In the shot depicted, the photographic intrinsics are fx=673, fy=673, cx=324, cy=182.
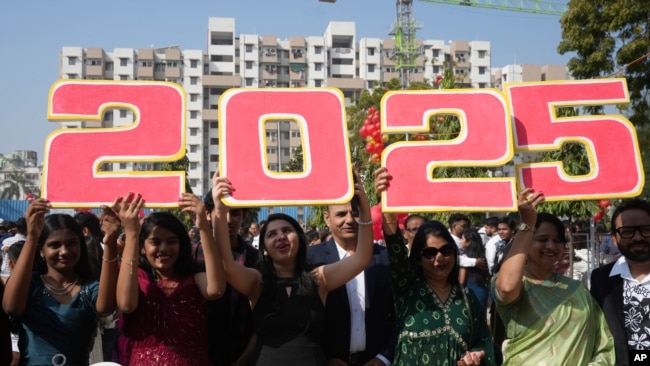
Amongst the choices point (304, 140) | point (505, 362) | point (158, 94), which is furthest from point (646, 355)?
point (158, 94)

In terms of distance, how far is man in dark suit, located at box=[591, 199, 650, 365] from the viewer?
3.73 m

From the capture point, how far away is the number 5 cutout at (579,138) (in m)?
4.08

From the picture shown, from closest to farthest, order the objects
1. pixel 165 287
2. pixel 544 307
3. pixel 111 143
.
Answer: pixel 544 307
pixel 165 287
pixel 111 143

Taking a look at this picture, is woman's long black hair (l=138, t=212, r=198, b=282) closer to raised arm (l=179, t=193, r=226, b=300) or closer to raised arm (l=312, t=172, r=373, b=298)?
raised arm (l=179, t=193, r=226, b=300)

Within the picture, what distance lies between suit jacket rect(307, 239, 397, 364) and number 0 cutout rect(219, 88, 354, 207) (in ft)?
1.59

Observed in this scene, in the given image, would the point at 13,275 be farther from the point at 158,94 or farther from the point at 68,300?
the point at 158,94

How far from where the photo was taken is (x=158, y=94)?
158 inches

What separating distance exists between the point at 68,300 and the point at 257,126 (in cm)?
144

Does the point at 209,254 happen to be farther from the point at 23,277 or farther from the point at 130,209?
the point at 23,277

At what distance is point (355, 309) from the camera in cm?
408

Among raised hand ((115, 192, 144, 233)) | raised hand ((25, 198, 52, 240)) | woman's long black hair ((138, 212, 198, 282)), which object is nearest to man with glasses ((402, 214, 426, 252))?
woman's long black hair ((138, 212, 198, 282))

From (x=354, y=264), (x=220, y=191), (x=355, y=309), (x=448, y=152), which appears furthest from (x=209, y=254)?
(x=448, y=152)

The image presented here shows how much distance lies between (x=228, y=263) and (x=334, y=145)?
→ 3.15 ft

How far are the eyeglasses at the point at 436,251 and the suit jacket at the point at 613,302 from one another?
986mm
